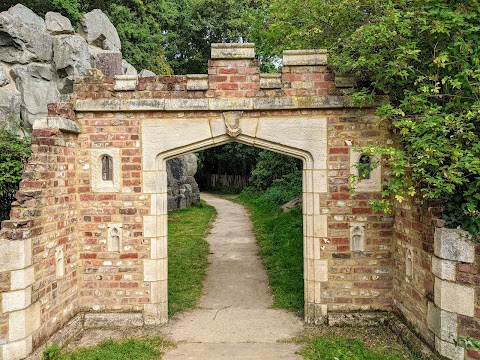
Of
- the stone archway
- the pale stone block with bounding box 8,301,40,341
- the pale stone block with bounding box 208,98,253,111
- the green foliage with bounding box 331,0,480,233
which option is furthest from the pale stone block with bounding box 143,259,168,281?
the green foliage with bounding box 331,0,480,233

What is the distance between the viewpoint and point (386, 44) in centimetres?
446

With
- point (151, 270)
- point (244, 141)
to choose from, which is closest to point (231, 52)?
point (244, 141)

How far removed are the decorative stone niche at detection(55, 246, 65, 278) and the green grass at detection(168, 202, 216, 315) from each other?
188cm

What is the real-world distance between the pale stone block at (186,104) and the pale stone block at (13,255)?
8.44 ft

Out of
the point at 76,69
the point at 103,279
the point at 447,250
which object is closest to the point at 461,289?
the point at 447,250

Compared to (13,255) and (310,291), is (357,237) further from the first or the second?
(13,255)

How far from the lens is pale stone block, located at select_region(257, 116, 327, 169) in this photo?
17.8ft

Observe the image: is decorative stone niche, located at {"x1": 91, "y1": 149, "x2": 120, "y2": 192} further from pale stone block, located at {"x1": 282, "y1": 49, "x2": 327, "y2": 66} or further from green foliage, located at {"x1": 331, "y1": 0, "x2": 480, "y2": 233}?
green foliage, located at {"x1": 331, "y1": 0, "x2": 480, "y2": 233}

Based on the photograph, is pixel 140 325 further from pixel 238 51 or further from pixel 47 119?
pixel 238 51

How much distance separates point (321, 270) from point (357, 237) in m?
0.72

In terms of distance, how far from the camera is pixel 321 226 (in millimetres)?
5449

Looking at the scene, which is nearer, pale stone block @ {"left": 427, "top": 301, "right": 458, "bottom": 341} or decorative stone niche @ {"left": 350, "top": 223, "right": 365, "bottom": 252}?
pale stone block @ {"left": 427, "top": 301, "right": 458, "bottom": 341}

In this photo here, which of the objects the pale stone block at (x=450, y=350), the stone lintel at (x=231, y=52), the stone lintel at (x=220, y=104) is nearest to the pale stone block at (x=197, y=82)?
the stone lintel at (x=220, y=104)

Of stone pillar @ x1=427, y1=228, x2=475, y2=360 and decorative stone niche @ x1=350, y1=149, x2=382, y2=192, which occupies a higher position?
decorative stone niche @ x1=350, y1=149, x2=382, y2=192
